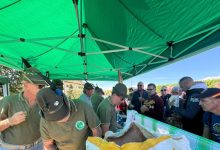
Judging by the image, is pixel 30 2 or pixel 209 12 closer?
pixel 209 12

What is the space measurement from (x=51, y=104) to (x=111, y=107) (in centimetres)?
143

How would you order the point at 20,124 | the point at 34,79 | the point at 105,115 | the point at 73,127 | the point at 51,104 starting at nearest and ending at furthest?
the point at 51,104
the point at 73,127
the point at 34,79
the point at 20,124
the point at 105,115

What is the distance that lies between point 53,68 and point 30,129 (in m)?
5.36

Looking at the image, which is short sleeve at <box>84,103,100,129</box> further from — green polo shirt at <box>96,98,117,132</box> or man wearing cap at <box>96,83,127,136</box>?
green polo shirt at <box>96,98,117,132</box>

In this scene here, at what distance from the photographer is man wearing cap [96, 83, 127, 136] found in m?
3.13

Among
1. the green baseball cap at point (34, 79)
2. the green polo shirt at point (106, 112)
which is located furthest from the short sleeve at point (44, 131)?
the green polo shirt at point (106, 112)

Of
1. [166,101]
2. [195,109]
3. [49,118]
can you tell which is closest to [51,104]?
[49,118]

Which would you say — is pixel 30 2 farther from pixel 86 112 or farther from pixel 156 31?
pixel 86 112

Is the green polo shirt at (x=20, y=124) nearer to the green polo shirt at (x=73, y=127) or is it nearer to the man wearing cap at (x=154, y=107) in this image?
the green polo shirt at (x=73, y=127)

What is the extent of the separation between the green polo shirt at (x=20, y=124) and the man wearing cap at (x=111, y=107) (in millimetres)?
786

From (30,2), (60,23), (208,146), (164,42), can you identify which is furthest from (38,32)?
(208,146)

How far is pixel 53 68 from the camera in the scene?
8.18 metres

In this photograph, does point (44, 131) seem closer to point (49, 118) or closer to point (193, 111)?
point (49, 118)

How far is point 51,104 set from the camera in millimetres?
1998
